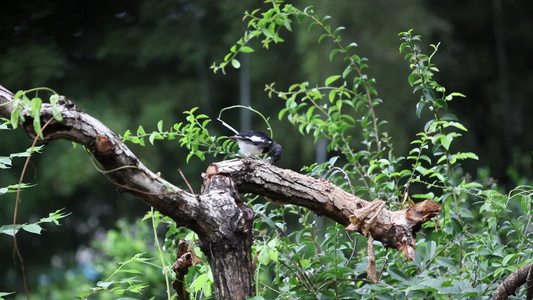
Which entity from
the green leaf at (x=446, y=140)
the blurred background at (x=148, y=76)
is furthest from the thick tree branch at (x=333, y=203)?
the blurred background at (x=148, y=76)

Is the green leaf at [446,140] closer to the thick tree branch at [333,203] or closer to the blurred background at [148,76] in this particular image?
the thick tree branch at [333,203]

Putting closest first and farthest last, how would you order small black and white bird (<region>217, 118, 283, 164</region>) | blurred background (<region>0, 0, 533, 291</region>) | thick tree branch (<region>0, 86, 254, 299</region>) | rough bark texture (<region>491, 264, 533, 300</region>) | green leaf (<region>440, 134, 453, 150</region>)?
thick tree branch (<region>0, 86, 254, 299</region>) → rough bark texture (<region>491, 264, 533, 300</region>) → green leaf (<region>440, 134, 453, 150</region>) → small black and white bird (<region>217, 118, 283, 164</region>) → blurred background (<region>0, 0, 533, 291</region>)

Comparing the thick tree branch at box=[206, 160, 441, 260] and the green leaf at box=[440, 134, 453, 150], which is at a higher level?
the green leaf at box=[440, 134, 453, 150]

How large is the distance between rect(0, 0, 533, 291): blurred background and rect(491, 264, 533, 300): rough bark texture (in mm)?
1619

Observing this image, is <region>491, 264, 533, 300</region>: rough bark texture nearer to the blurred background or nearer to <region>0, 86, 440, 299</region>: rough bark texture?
<region>0, 86, 440, 299</region>: rough bark texture

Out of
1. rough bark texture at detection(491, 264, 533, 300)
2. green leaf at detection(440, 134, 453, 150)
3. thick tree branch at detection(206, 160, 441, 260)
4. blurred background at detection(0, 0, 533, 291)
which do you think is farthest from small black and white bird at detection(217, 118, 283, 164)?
blurred background at detection(0, 0, 533, 291)

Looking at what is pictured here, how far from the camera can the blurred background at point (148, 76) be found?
2.57 meters

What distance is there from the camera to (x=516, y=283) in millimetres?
1035

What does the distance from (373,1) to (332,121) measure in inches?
66.6

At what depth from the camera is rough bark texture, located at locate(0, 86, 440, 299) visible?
2.72 ft

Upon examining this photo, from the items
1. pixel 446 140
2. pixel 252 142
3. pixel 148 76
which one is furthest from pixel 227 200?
pixel 148 76

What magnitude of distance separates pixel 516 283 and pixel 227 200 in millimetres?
517

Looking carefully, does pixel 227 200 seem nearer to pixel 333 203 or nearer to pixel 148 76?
pixel 333 203

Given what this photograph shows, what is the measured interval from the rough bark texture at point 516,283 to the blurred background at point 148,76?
1619mm
